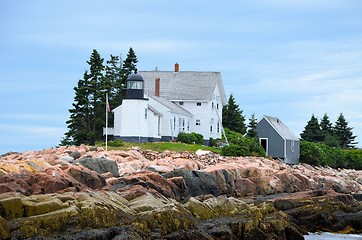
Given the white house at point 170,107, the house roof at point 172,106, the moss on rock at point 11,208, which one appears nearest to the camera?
the moss on rock at point 11,208

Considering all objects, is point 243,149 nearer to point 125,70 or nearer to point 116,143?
point 116,143

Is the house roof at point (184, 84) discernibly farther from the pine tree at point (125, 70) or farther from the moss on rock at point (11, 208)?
the moss on rock at point (11, 208)

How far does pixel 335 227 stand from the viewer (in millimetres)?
23203

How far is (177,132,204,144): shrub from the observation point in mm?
52812

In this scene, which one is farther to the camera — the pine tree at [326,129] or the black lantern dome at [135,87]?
the pine tree at [326,129]

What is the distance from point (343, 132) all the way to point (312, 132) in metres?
4.11

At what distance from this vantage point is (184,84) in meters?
57.5

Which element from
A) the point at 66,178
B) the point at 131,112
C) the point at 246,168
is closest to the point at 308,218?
the point at 66,178

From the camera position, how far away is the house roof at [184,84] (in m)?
56.9

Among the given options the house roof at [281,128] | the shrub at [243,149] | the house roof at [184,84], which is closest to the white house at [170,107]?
the house roof at [184,84]

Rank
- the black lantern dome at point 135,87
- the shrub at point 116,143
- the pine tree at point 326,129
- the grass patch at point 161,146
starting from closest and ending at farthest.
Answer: the grass patch at point 161,146, the shrub at point 116,143, the black lantern dome at point 135,87, the pine tree at point 326,129

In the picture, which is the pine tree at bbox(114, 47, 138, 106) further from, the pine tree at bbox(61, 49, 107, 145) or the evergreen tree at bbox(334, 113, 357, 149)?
the evergreen tree at bbox(334, 113, 357, 149)

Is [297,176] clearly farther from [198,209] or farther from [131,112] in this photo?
[198,209]

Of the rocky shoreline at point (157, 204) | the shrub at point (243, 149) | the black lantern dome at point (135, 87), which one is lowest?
the rocky shoreline at point (157, 204)
